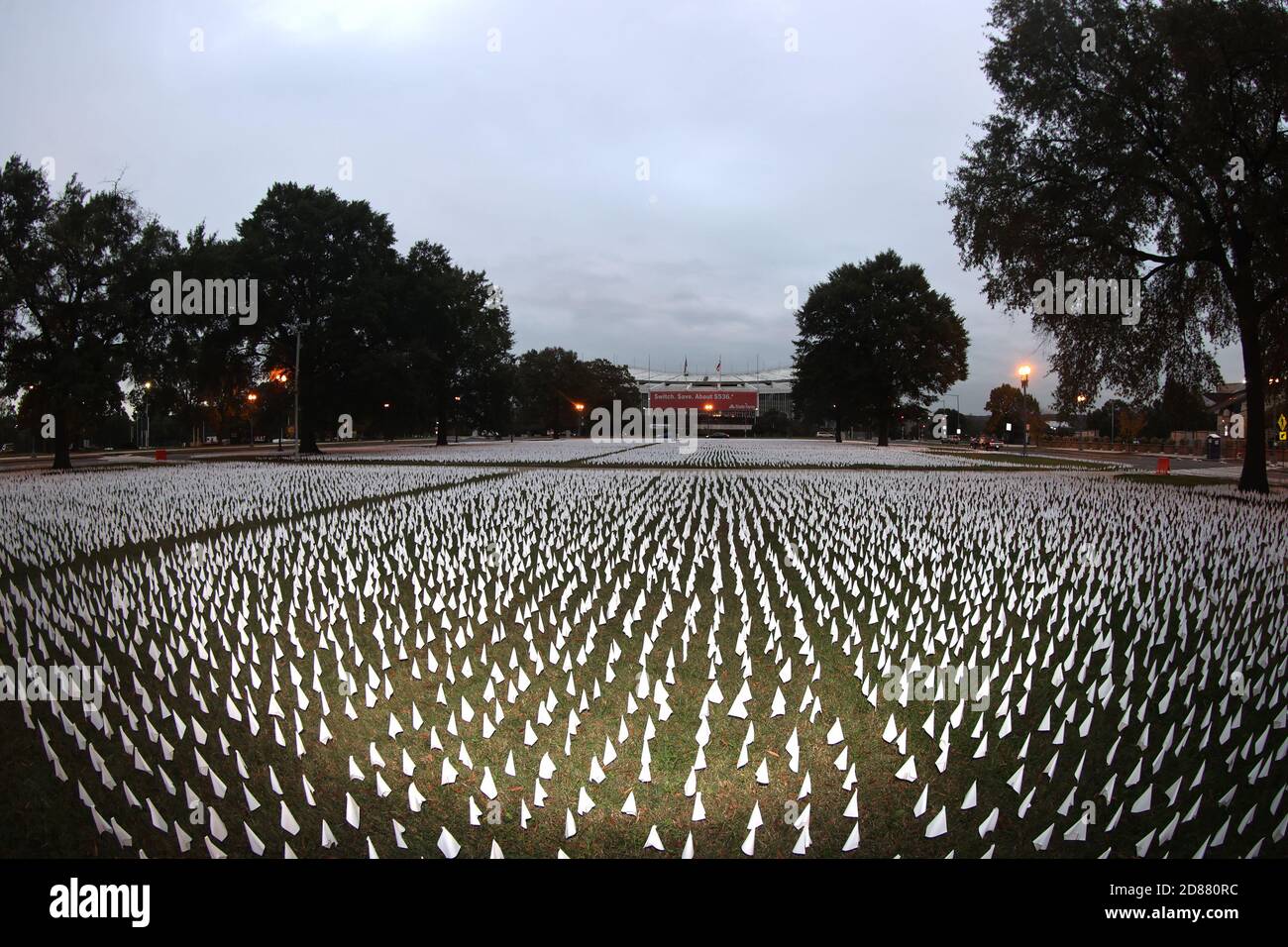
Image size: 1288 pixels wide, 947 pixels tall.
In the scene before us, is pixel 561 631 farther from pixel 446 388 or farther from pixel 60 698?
pixel 446 388

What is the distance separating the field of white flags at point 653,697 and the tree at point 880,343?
187ft

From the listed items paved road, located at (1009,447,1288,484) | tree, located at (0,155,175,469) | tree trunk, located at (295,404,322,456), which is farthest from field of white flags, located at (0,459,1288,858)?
tree trunk, located at (295,404,322,456)

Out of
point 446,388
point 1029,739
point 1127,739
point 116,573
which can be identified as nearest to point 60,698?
point 116,573

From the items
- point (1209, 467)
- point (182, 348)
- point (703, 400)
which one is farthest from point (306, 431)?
point (703, 400)

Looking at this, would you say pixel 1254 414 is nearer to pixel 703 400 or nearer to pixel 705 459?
pixel 705 459

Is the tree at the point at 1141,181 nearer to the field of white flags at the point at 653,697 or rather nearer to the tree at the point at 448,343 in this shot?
the field of white flags at the point at 653,697

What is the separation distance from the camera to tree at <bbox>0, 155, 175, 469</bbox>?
24.7 m

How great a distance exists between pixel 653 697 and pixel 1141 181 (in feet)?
64.9

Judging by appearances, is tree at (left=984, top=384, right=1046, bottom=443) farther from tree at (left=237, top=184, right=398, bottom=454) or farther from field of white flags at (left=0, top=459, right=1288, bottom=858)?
field of white flags at (left=0, top=459, right=1288, bottom=858)

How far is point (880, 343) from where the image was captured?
65.6 metres

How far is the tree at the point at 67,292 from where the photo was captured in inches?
971

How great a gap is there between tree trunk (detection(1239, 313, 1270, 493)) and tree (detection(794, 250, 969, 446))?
45.3 metres
